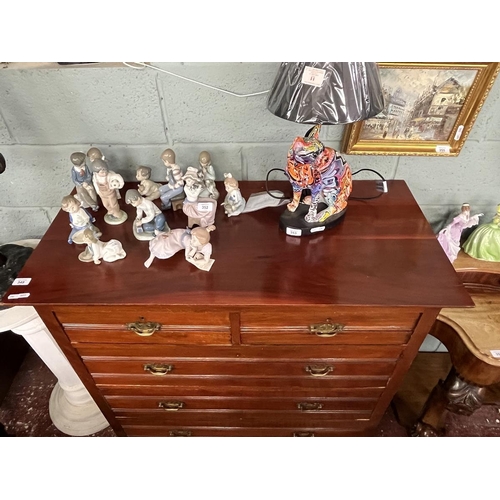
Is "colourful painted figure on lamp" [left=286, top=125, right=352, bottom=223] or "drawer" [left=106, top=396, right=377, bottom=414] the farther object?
"drawer" [left=106, top=396, right=377, bottom=414]

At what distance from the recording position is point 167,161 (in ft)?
3.73

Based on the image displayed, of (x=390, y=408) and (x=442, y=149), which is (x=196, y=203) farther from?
(x=390, y=408)

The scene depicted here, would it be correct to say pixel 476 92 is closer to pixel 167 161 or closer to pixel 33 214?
pixel 167 161

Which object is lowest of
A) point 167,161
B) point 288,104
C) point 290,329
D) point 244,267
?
point 290,329

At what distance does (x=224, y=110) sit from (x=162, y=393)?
96cm

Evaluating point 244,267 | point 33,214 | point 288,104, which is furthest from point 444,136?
point 33,214

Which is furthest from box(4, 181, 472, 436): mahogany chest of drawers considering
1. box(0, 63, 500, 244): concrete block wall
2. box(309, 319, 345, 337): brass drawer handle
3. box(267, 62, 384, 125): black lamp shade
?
box(267, 62, 384, 125): black lamp shade

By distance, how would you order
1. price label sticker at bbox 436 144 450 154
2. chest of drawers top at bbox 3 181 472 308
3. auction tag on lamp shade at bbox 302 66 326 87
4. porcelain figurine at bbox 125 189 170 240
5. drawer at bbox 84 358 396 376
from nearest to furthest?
auction tag on lamp shade at bbox 302 66 326 87, chest of drawers top at bbox 3 181 472 308, porcelain figurine at bbox 125 189 170 240, drawer at bbox 84 358 396 376, price label sticker at bbox 436 144 450 154

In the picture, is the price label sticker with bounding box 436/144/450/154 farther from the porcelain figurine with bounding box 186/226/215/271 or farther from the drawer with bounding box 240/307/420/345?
the porcelain figurine with bounding box 186/226/215/271

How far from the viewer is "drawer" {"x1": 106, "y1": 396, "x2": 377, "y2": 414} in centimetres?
135

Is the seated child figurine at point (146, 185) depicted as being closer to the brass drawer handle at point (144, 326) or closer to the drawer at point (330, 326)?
the brass drawer handle at point (144, 326)

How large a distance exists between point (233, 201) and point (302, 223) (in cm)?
22

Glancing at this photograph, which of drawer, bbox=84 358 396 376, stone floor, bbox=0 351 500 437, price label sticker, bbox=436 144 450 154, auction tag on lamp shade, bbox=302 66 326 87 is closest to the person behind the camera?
auction tag on lamp shade, bbox=302 66 326 87

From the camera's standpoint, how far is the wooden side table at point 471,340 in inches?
50.6
